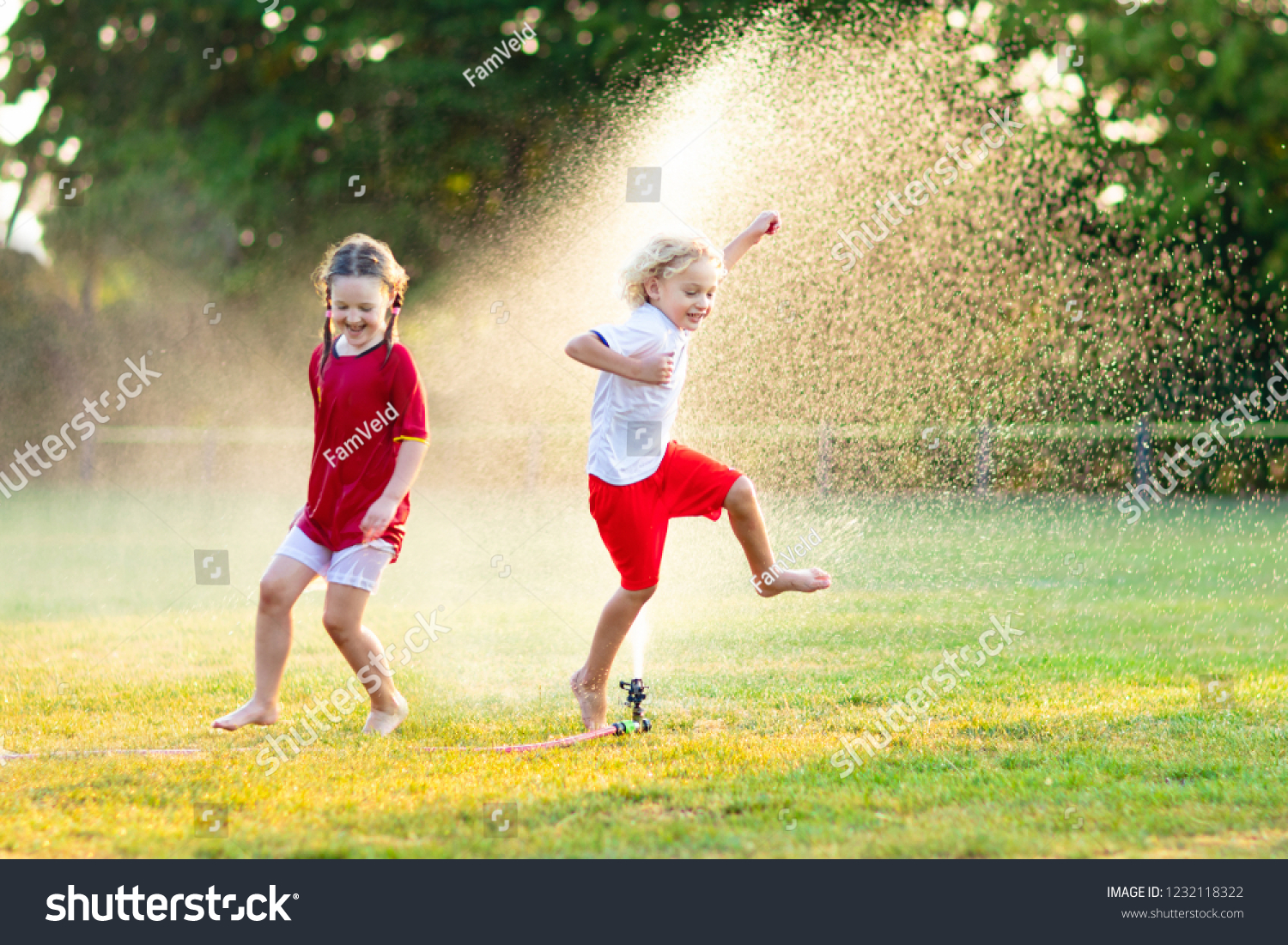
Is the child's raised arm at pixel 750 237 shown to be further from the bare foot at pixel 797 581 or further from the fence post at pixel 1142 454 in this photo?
the fence post at pixel 1142 454

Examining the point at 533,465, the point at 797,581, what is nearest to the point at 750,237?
the point at 797,581

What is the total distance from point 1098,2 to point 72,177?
15.0 m

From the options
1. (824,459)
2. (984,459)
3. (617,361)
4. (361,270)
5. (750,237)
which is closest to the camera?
(617,361)

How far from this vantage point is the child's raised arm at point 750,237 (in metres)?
4.80

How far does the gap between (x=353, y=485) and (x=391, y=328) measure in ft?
1.96

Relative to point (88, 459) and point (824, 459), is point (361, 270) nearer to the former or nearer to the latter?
point (824, 459)

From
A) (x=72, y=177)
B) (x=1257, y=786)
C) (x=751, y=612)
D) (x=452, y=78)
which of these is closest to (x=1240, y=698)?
(x=1257, y=786)

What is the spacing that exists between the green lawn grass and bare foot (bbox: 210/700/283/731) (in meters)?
0.14

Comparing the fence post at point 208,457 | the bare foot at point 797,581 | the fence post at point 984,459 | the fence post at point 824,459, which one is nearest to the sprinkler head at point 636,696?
the bare foot at point 797,581

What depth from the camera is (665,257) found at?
4344mm

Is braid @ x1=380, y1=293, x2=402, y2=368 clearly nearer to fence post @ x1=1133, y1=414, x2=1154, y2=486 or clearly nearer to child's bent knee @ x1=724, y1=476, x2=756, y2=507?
child's bent knee @ x1=724, y1=476, x2=756, y2=507

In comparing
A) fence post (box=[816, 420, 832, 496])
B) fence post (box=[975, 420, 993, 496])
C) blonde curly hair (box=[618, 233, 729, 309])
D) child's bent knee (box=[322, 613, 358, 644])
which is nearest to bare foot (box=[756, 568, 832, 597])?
blonde curly hair (box=[618, 233, 729, 309])

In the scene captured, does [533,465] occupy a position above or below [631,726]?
above

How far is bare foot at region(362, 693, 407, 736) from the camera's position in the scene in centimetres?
452
